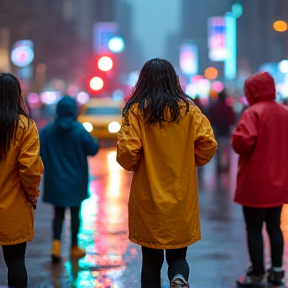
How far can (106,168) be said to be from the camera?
1914cm

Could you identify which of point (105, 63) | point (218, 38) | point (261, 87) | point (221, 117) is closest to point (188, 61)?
point (218, 38)

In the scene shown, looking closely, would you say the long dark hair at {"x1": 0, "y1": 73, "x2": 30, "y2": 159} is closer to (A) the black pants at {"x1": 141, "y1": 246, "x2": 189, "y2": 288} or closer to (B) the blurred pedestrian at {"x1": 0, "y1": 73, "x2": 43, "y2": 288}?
(B) the blurred pedestrian at {"x1": 0, "y1": 73, "x2": 43, "y2": 288}

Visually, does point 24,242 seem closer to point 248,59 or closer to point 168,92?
point 168,92

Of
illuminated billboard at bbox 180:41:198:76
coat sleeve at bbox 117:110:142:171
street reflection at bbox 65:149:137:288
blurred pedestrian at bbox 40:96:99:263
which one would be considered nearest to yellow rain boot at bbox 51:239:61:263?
blurred pedestrian at bbox 40:96:99:263

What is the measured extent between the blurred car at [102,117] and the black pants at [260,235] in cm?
1928

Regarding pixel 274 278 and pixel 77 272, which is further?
pixel 77 272

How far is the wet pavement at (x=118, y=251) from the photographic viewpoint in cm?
725

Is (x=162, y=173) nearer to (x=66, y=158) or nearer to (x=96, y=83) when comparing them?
(x=66, y=158)

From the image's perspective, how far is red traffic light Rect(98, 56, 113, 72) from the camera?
26.6 metres

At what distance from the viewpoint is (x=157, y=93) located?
540 cm

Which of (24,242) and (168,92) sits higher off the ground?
(168,92)

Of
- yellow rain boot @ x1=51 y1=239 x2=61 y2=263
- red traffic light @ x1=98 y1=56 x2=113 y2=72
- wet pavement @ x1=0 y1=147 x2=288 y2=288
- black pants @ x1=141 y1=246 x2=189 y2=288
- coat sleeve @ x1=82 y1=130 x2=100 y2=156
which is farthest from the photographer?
red traffic light @ x1=98 y1=56 x2=113 y2=72

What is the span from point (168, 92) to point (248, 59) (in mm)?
112849

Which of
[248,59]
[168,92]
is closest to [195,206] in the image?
[168,92]
